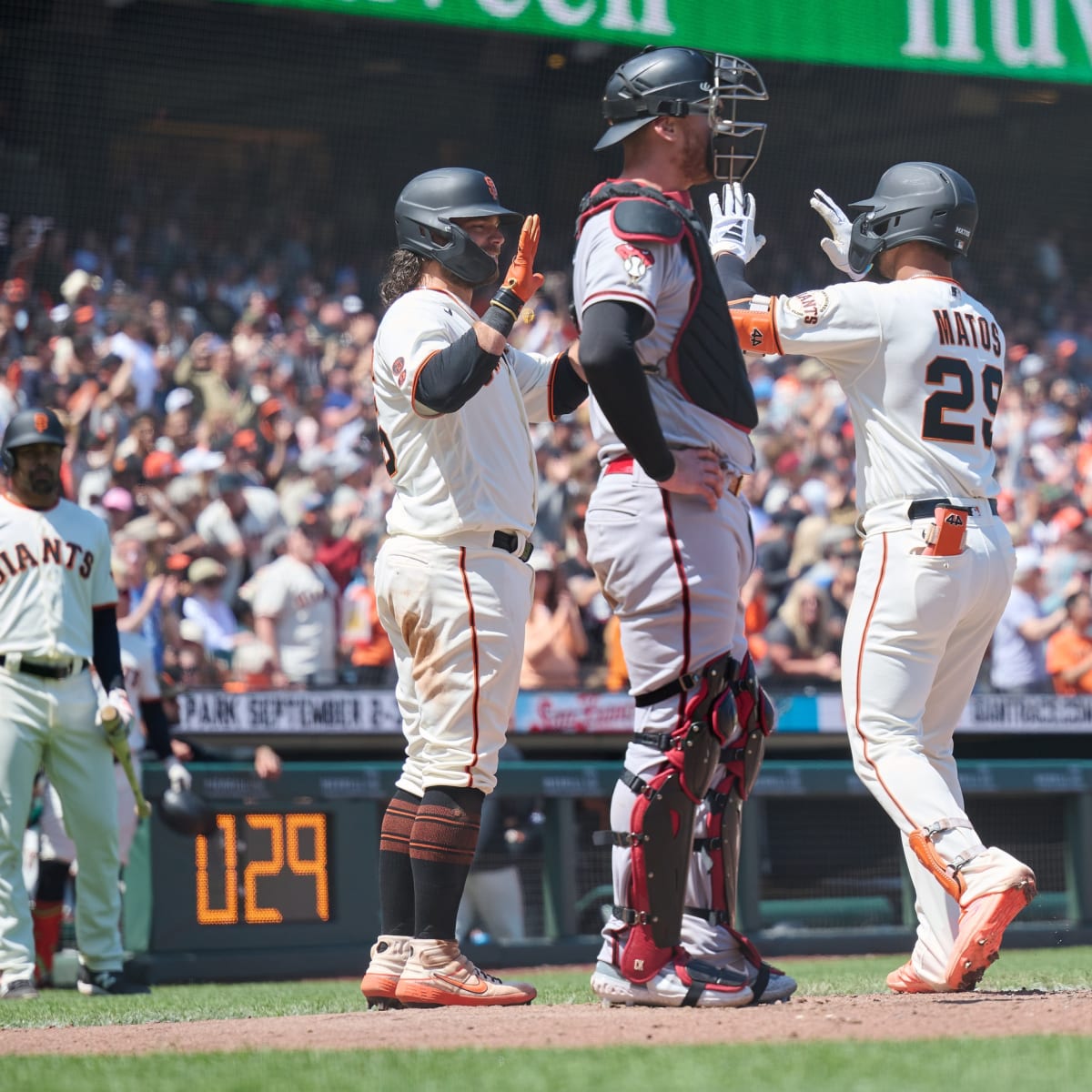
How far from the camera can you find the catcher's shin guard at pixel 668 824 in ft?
13.2

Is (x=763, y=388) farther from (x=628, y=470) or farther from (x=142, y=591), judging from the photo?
(x=628, y=470)

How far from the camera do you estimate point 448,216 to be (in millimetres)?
4855

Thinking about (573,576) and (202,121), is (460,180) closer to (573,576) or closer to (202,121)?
(573,576)

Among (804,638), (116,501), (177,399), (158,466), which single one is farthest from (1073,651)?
(177,399)

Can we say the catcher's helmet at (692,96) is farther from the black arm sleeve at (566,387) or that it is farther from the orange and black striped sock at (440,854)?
the orange and black striped sock at (440,854)

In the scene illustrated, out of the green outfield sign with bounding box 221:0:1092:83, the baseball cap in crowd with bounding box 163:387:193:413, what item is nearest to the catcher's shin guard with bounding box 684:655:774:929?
the baseball cap in crowd with bounding box 163:387:193:413

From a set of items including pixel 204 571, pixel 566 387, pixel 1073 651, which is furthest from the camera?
pixel 1073 651

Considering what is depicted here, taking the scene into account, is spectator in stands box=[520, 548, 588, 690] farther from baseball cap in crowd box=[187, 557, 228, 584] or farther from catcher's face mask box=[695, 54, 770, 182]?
catcher's face mask box=[695, 54, 770, 182]

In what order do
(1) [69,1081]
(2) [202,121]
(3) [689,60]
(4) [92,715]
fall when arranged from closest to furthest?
(1) [69,1081]
(3) [689,60]
(4) [92,715]
(2) [202,121]

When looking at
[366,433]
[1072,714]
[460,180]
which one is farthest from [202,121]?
[460,180]

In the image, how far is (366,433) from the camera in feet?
42.5

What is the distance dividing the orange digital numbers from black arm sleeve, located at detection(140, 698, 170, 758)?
75 centimetres

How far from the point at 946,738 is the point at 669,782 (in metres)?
1.07

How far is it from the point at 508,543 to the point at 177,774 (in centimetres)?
323
